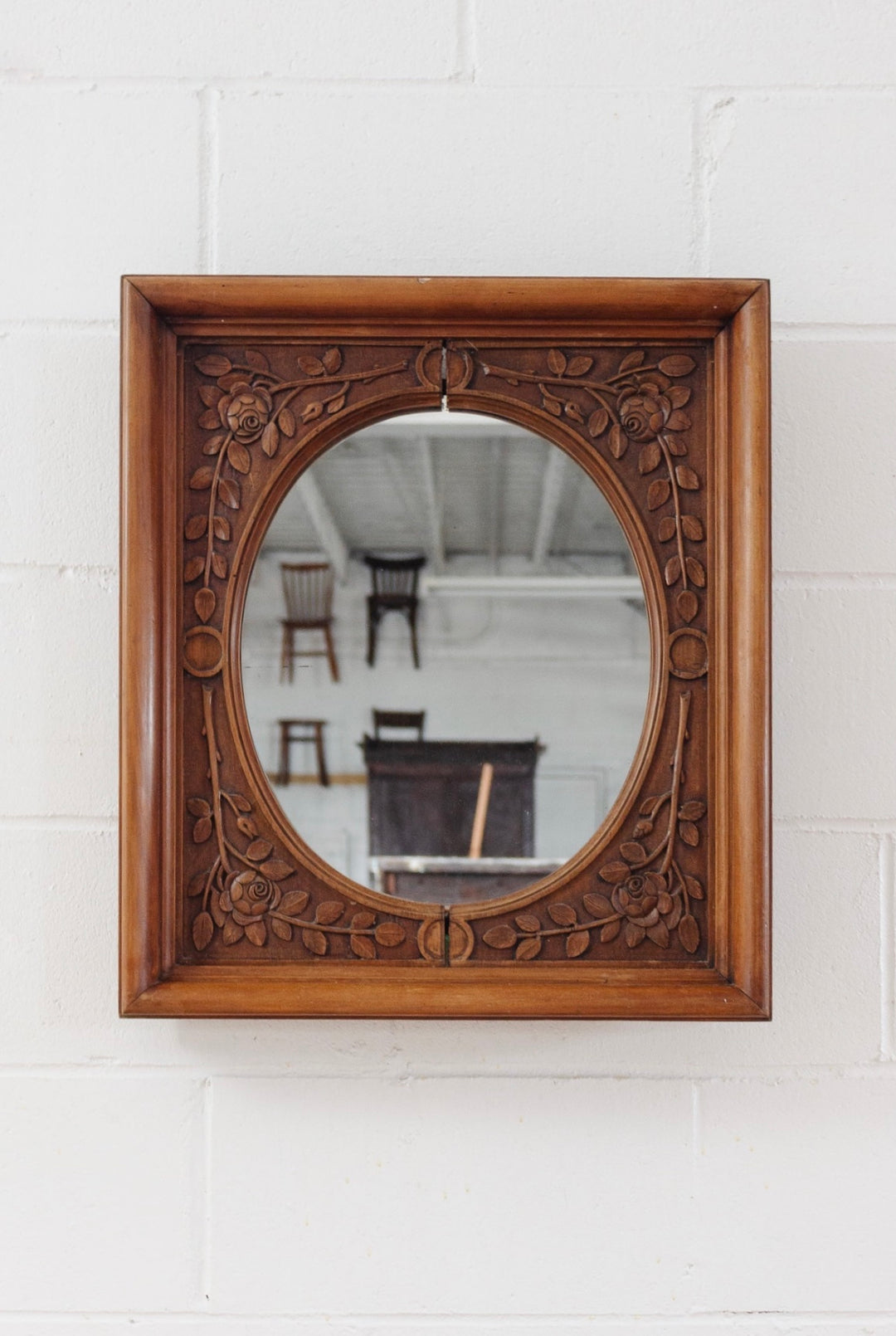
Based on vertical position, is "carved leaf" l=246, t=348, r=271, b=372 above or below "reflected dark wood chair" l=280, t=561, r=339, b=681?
above

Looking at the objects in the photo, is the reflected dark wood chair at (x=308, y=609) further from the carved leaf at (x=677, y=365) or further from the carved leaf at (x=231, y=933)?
the carved leaf at (x=677, y=365)

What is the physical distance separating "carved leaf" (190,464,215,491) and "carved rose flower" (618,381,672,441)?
34 cm

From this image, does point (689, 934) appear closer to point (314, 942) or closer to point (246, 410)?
point (314, 942)

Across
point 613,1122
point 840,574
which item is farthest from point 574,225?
point 613,1122

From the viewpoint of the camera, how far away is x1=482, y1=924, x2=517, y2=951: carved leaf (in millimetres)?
875

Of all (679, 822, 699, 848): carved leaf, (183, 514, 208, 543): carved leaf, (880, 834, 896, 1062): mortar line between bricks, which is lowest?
(880, 834, 896, 1062): mortar line between bricks

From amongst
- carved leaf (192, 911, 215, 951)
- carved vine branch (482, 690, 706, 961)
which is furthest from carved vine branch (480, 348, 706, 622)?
carved leaf (192, 911, 215, 951)

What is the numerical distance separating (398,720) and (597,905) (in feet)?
0.72

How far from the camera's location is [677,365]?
89cm

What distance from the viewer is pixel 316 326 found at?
2.89ft

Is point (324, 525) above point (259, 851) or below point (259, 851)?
above

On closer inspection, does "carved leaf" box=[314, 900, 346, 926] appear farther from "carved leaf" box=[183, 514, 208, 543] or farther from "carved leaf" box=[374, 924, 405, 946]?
"carved leaf" box=[183, 514, 208, 543]

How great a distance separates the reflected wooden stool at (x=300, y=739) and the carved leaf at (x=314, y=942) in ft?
0.40

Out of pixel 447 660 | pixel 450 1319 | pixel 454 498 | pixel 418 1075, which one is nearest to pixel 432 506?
pixel 454 498
